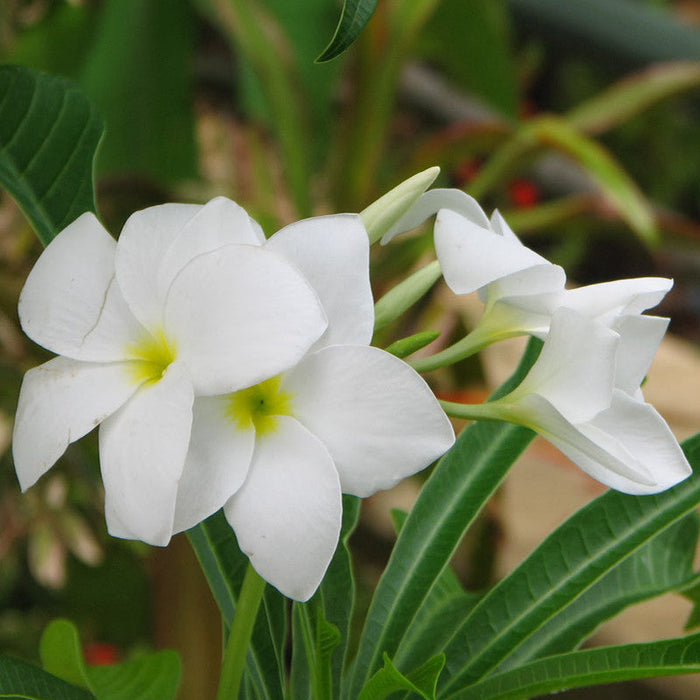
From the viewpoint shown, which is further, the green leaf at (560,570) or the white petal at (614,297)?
the green leaf at (560,570)

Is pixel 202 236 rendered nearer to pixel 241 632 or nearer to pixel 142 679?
pixel 241 632

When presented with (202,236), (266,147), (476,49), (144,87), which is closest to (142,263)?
(202,236)

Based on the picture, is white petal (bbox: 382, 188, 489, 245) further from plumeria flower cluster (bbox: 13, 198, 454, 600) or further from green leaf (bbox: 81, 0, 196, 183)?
green leaf (bbox: 81, 0, 196, 183)

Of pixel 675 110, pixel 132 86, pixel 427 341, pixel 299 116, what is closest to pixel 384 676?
pixel 427 341

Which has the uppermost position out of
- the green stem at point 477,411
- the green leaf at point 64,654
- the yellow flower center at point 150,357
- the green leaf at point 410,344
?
the yellow flower center at point 150,357

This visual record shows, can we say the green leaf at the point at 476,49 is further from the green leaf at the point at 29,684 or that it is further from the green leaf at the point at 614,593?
the green leaf at the point at 29,684

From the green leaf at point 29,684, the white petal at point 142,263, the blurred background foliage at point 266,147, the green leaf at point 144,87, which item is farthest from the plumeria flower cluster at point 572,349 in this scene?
the green leaf at point 144,87
